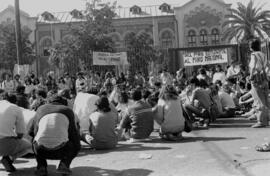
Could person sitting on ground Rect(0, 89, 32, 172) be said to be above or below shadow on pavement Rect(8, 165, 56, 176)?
above

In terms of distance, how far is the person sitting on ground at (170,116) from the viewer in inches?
369

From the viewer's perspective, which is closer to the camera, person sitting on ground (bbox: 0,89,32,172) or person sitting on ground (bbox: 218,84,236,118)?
person sitting on ground (bbox: 0,89,32,172)

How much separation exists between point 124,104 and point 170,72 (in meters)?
8.38

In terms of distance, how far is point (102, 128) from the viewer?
8484 millimetres

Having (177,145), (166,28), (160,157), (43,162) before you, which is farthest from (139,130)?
(166,28)

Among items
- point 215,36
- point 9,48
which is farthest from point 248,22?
point 9,48

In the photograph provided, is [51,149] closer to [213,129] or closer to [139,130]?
[139,130]

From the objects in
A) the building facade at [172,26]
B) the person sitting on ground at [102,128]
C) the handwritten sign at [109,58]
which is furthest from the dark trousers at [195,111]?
the building facade at [172,26]

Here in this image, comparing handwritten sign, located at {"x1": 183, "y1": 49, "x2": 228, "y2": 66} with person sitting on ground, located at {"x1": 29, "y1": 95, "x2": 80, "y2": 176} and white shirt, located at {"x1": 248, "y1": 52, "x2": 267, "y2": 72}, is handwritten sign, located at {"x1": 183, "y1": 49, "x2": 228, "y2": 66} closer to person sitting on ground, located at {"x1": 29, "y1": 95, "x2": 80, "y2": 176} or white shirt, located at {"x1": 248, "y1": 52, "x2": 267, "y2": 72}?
white shirt, located at {"x1": 248, "y1": 52, "x2": 267, "y2": 72}

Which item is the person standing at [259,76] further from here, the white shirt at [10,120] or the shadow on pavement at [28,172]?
the white shirt at [10,120]

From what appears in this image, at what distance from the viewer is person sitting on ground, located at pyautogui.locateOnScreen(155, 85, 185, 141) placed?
9367 mm

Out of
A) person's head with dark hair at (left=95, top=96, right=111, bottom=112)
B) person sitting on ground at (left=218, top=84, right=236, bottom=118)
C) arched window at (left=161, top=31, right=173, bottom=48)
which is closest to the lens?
person's head with dark hair at (left=95, top=96, right=111, bottom=112)

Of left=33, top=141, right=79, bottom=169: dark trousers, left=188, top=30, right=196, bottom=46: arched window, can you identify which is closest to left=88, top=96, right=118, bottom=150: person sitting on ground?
left=33, top=141, right=79, bottom=169: dark trousers

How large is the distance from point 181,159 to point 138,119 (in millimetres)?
2276
